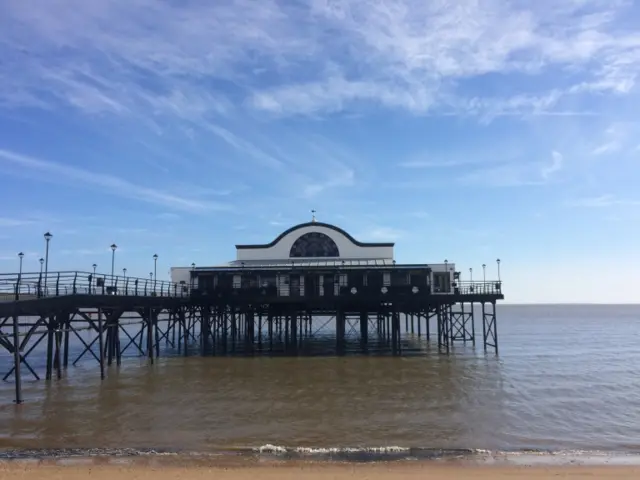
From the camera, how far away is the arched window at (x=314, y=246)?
40.3m

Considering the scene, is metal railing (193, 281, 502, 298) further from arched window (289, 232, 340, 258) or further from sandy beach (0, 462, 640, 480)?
sandy beach (0, 462, 640, 480)

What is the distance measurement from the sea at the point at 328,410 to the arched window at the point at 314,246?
10.2 meters

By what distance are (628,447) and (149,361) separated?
981 inches

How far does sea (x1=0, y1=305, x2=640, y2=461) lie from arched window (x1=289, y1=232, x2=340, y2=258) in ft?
33.4

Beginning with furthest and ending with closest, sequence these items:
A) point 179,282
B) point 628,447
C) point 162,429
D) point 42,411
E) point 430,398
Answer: point 179,282, point 430,398, point 42,411, point 162,429, point 628,447

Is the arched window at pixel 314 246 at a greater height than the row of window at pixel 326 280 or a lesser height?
greater

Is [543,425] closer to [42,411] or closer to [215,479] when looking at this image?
[215,479]

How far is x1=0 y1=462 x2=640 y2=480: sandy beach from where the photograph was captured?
12.0 meters

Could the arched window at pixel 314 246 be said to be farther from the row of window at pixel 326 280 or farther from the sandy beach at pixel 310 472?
the sandy beach at pixel 310 472

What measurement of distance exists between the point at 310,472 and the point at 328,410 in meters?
7.11

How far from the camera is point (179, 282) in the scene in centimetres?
3797

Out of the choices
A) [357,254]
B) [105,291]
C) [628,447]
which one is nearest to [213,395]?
[105,291]

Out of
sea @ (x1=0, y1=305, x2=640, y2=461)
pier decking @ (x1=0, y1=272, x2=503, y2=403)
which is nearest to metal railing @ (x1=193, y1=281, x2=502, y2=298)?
pier decking @ (x1=0, y1=272, x2=503, y2=403)

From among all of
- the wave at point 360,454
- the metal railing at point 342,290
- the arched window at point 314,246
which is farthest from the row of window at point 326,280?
the wave at point 360,454
